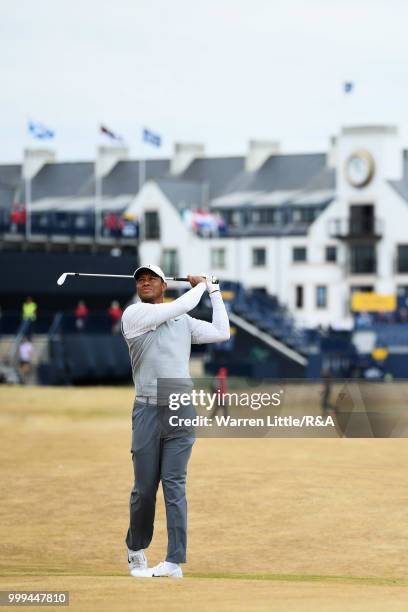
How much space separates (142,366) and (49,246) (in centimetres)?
6044

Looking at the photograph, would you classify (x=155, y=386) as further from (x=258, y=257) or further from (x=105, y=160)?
(x=105, y=160)

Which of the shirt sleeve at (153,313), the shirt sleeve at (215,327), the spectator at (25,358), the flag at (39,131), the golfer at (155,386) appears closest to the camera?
the shirt sleeve at (153,313)

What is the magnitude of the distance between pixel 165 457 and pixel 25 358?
37.7 metres

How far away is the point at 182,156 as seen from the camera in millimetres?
91750

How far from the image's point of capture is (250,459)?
2402 cm

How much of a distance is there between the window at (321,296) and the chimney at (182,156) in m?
15.5

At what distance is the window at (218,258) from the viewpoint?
8375cm

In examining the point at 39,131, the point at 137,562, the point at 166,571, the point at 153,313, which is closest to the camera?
the point at 153,313

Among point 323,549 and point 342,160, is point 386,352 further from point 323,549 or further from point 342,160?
point 323,549

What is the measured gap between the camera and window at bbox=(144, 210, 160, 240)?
8412 centimetres

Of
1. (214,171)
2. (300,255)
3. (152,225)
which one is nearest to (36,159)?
(214,171)

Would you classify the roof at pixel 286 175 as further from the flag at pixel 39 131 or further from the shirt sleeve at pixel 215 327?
the shirt sleeve at pixel 215 327

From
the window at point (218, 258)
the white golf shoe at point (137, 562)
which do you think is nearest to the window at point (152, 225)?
the window at point (218, 258)

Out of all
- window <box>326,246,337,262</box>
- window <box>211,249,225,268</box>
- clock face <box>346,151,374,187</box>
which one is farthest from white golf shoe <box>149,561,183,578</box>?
window <box>211,249,225,268</box>
